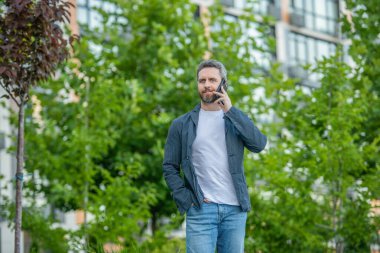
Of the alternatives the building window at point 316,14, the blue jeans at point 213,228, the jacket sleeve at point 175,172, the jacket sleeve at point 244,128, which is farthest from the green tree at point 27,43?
the building window at point 316,14

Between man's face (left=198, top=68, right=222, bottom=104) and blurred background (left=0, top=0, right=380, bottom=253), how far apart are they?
4.13 meters

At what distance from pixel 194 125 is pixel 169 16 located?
1294 centimetres

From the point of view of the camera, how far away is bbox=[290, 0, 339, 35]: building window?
143 feet

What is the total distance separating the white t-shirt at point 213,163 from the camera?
6.18m

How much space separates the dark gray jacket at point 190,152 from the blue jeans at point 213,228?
0.07m

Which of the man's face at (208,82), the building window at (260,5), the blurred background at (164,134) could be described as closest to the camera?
the man's face at (208,82)

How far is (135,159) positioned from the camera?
17594mm

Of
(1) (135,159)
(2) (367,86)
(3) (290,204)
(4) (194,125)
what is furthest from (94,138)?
(4) (194,125)

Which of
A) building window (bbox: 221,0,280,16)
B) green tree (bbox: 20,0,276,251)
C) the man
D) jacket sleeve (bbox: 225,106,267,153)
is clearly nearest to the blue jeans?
the man

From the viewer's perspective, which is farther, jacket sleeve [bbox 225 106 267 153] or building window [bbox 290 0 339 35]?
building window [bbox 290 0 339 35]

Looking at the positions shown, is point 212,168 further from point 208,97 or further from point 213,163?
point 208,97

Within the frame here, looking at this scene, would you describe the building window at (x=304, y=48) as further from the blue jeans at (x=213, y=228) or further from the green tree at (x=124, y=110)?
the blue jeans at (x=213, y=228)

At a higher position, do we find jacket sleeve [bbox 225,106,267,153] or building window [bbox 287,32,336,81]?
building window [bbox 287,32,336,81]

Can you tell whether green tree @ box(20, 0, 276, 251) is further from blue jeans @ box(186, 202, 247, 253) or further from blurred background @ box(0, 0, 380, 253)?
blue jeans @ box(186, 202, 247, 253)
